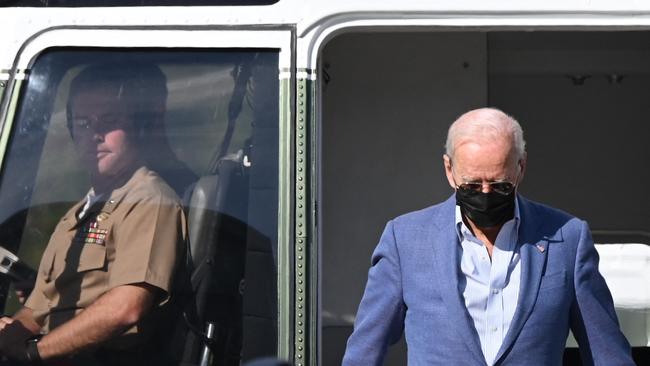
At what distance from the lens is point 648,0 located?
3.05 m

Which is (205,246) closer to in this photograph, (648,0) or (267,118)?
(267,118)

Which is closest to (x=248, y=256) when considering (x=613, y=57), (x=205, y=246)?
(x=205, y=246)

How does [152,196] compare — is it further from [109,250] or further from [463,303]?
[463,303]

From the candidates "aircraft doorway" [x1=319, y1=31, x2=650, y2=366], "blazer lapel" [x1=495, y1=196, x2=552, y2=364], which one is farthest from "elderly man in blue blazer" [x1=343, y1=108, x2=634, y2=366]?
"aircraft doorway" [x1=319, y1=31, x2=650, y2=366]

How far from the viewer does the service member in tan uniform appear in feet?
9.62

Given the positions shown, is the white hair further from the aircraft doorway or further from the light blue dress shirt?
the aircraft doorway

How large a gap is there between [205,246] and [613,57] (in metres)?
2.76

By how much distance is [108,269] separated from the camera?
294cm

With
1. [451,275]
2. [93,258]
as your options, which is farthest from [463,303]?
[93,258]

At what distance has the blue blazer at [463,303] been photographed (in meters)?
2.38

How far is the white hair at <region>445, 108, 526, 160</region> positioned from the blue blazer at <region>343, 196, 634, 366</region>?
0.56ft

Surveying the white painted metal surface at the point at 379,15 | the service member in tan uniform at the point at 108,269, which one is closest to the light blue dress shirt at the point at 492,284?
the white painted metal surface at the point at 379,15

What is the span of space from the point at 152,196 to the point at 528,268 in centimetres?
118

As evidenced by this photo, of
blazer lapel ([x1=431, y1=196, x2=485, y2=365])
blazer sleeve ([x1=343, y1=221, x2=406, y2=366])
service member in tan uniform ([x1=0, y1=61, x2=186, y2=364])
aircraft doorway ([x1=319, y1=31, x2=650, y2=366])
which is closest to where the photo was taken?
blazer lapel ([x1=431, y1=196, x2=485, y2=365])
